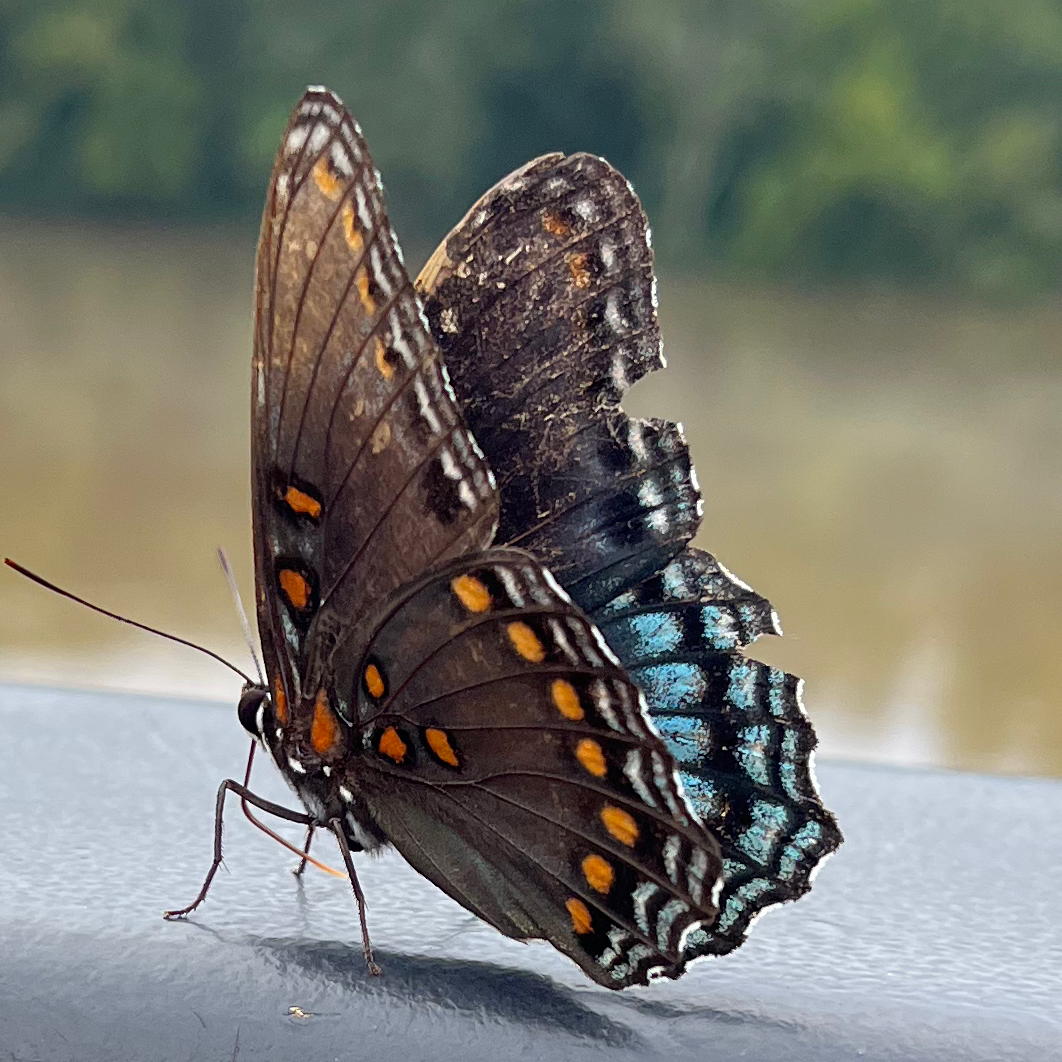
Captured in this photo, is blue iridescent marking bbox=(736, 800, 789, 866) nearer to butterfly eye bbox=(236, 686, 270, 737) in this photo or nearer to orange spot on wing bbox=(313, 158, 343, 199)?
butterfly eye bbox=(236, 686, 270, 737)

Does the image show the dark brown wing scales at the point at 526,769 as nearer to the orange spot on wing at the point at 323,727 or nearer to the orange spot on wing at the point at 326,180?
the orange spot on wing at the point at 323,727

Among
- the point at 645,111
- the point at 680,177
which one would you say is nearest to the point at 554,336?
the point at 680,177

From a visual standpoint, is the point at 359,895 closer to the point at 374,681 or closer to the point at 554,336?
the point at 374,681

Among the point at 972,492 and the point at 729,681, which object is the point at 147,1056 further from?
the point at 972,492

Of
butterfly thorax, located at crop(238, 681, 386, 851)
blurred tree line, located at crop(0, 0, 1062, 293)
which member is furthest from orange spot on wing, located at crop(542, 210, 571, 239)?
blurred tree line, located at crop(0, 0, 1062, 293)

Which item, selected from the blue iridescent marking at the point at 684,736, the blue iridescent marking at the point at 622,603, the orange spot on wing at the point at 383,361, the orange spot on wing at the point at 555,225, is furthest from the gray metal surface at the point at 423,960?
the orange spot on wing at the point at 555,225

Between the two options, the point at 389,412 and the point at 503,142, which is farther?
the point at 503,142

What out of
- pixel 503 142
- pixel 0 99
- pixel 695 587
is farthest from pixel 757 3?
pixel 695 587
